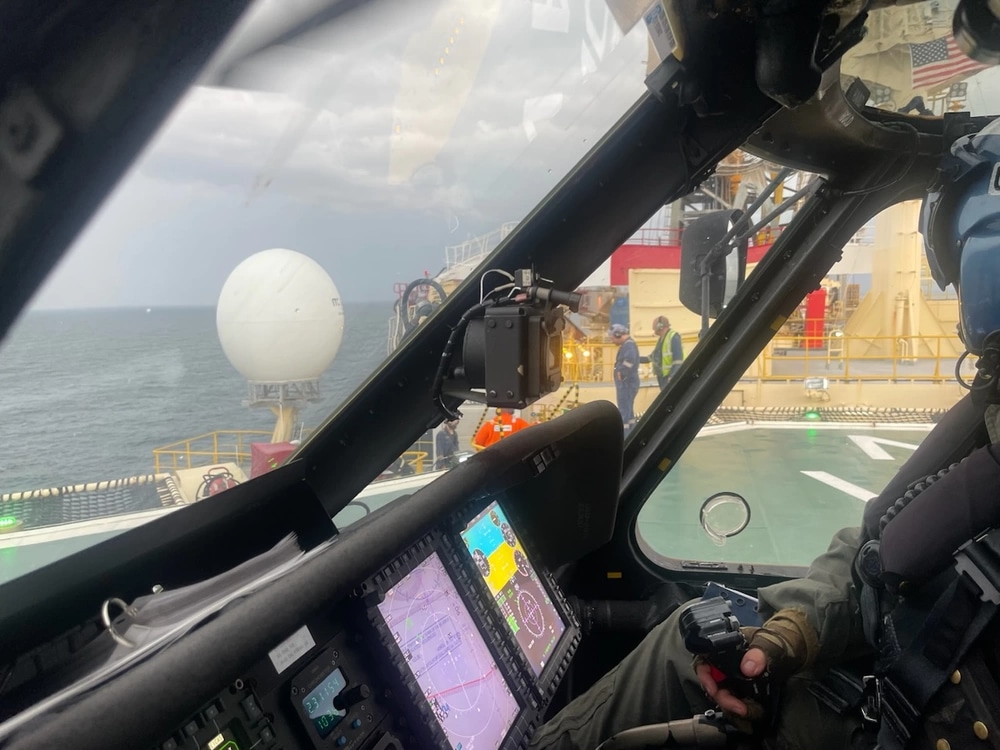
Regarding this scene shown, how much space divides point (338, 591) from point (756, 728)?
1.10m

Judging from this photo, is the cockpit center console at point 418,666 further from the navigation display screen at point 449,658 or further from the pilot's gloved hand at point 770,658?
the pilot's gloved hand at point 770,658

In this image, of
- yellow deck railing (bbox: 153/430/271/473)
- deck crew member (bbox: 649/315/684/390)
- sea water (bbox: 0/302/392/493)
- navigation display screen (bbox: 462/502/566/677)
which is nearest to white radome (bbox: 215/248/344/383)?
sea water (bbox: 0/302/392/493)

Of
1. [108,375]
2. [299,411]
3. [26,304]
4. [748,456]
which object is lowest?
[748,456]

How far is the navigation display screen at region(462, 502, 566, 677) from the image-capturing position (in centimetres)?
133

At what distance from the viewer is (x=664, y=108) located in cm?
A: 153

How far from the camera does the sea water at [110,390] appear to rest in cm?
85

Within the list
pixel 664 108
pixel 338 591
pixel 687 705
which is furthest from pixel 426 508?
pixel 664 108

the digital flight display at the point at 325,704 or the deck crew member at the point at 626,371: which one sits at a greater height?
the deck crew member at the point at 626,371

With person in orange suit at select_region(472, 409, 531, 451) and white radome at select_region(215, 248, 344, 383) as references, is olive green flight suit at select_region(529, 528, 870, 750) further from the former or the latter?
white radome at select_region(215, 248, 344, 383)

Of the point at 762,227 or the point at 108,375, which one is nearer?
the point at 108,375

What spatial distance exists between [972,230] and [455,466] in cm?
110

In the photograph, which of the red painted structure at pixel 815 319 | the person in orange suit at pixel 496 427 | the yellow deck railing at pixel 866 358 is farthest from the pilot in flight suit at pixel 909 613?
the yellow deck railing at pixel 866 358

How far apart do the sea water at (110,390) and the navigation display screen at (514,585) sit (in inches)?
20.9

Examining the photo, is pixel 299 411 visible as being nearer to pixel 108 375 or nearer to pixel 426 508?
pixel 108 375
